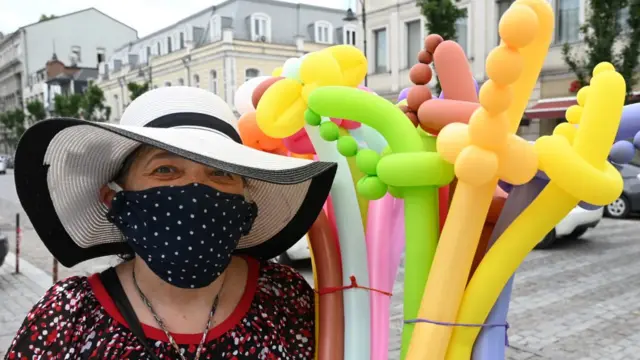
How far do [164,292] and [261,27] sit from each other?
28.2 meters

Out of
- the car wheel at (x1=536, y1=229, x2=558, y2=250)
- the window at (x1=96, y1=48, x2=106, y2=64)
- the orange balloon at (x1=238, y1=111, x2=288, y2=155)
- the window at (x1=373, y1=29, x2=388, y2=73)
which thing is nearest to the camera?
the orange balloon at (x1=238, y1=111, x2=288, y2=155)

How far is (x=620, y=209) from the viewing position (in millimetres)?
10992

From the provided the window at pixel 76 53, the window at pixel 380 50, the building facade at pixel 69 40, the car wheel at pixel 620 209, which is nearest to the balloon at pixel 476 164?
the car wheel at pixel 620 209

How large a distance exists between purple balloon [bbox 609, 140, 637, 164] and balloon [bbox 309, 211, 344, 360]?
0.70 metres

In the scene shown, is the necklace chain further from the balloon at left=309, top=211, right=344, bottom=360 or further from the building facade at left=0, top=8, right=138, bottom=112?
the building facade at left=0, top=8, right=138, bottom=112

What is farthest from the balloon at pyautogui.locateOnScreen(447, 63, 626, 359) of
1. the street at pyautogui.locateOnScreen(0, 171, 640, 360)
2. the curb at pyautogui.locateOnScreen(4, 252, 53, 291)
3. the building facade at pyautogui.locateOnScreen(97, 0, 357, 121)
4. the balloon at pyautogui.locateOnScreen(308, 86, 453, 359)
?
the building facade at pyautogui.locateOnScreen(97, 0, 357, 121)

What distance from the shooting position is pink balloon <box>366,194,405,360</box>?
140 cm

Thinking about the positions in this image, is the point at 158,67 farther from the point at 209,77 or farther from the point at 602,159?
the point at 602,159

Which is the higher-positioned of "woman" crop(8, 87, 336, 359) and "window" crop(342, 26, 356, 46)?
"window" crop(342, 26, 356, 46)

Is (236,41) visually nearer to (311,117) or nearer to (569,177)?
(311,117)

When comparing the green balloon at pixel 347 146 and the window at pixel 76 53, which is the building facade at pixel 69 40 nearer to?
the window at pixel 76 53

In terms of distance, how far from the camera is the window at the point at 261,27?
27.9 m

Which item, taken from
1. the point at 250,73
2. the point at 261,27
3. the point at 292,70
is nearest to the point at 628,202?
the point at 292,70

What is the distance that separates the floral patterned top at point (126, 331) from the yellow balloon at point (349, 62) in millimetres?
620
